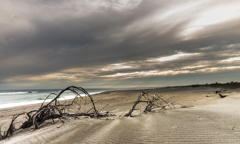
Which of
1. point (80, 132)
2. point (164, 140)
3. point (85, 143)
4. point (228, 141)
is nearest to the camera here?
point (228, 141)

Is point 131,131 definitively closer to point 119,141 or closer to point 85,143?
point 119,141

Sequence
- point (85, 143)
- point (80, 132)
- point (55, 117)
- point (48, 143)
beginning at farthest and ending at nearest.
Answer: point (55, 117) < point (80, 132) < point (48, 143) < point (85, 143)

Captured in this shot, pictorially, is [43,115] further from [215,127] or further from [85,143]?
[215,127]

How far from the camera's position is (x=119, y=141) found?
1420mm

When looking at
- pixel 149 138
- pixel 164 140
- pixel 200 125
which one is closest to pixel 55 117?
pixel 149 138

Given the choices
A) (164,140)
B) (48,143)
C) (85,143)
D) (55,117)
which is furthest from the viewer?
(55,117)

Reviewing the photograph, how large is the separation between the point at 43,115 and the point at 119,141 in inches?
74.8

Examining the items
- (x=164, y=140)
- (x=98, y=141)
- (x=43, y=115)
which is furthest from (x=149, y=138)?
(x=43, y=115)

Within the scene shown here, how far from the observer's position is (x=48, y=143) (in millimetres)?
1599

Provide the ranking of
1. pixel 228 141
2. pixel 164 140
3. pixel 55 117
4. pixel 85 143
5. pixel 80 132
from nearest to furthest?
pixel 228 141 → pixel 164 140 → pixel 85 143 → pixel 80 132 → pixel 55 117

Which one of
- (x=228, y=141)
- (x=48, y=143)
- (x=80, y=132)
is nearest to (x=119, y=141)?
(x=80, y=132)

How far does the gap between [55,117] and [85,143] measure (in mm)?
1384

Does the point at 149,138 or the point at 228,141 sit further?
the point at 149,138

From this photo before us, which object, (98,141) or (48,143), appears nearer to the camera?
(98,141)
